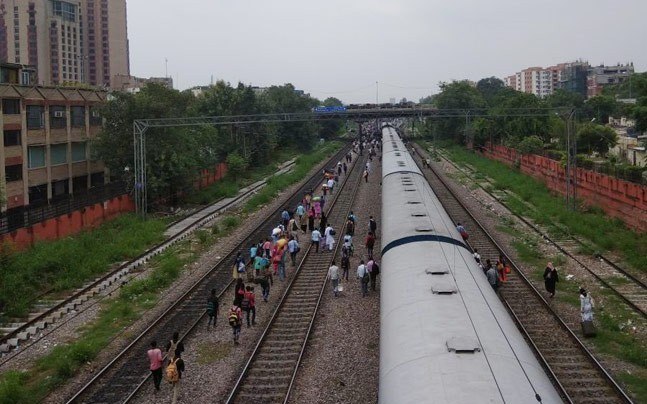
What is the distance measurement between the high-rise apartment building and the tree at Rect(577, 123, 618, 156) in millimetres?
80069

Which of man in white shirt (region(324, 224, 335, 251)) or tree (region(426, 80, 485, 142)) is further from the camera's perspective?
tree (region(426, 80, 485, 142))

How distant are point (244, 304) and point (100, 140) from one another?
899 inches

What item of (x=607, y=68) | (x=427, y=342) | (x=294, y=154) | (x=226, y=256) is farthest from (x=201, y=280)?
(x=607, y=68)

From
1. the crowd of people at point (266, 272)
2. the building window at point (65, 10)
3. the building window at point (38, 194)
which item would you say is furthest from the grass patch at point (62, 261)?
the building window at point (65, 10)

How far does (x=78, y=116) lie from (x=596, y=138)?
116ft

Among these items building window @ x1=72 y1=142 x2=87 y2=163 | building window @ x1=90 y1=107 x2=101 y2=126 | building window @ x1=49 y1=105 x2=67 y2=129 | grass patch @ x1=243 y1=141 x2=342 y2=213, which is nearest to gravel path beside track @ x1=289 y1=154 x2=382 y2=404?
grass patch @ x1=243 y1=141 x2=342 y2=213

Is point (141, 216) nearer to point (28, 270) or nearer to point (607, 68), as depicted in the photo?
point (28, 270)

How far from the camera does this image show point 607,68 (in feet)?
479

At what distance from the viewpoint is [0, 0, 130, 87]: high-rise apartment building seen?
4272 inches

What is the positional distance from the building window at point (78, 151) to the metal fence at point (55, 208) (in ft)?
16.3

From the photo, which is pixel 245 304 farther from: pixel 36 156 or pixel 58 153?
pixel 58 153

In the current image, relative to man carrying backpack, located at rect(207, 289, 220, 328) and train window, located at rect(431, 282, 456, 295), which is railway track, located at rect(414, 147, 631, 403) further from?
man carrying backpack, located at rect(207, 289, 220, 328)

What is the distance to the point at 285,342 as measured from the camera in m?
14.7

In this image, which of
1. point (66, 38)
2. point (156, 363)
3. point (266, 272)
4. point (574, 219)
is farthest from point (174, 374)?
point (66, 38)
